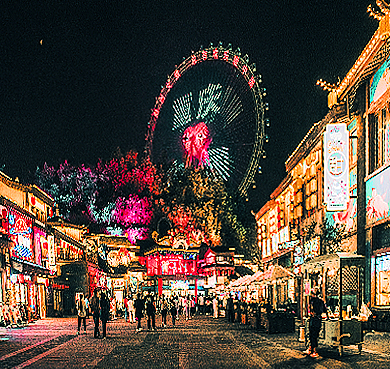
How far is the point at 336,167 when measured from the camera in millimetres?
29109

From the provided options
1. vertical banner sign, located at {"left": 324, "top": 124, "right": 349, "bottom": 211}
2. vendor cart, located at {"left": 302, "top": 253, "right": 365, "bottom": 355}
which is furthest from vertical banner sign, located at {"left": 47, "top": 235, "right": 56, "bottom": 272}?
vertical banner sign, located at {"left": 324, "top": 124, "right": 349, "bottom": 211}

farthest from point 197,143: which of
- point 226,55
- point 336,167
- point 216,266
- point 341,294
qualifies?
point 341,294

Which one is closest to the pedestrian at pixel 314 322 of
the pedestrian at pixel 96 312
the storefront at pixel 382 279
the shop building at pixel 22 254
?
the storefront at pixel 382 279

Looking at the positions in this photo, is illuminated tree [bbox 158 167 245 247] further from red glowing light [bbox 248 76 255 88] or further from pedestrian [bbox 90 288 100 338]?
pedestrian [bbox 90 288 100 338]

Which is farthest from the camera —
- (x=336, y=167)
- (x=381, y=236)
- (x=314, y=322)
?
(x=336, y=167)

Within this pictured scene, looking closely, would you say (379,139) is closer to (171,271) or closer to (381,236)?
(381,236)

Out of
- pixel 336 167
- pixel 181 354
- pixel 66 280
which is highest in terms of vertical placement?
pixel 336 167

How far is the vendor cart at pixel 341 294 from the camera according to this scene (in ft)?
55.6

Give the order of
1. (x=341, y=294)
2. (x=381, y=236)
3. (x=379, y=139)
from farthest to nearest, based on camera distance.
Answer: (x=379, y=139) < (x=381, y=236) < (x=341, y=294)

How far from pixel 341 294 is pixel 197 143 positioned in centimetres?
3528

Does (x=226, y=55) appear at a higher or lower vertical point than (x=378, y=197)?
higher

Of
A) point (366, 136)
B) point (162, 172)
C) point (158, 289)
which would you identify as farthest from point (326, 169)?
point (162, 172)

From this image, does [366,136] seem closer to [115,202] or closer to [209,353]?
[209,353]

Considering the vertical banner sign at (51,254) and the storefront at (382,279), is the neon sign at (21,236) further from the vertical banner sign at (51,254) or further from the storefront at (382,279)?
the storefront at (382,279)
